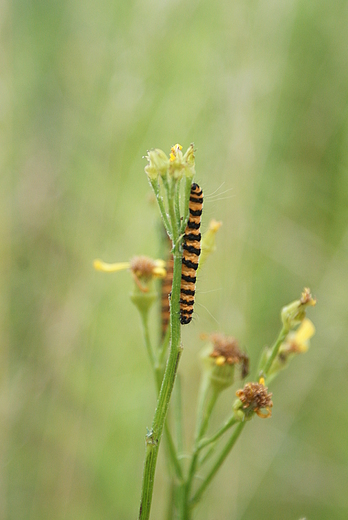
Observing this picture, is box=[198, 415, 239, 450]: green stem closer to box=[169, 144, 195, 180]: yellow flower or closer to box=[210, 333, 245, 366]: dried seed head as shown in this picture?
box=[210, 333, 245, 366]: dried seed head

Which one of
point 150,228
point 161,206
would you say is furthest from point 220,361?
point 150,228

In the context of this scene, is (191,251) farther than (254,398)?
No

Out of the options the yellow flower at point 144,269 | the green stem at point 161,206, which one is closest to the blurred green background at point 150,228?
the yellow flower at point 144,269

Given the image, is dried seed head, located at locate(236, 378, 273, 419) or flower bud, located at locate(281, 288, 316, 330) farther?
flower bud, located at locate(281, 288, 316, 330)

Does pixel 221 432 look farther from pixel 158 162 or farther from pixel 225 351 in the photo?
pixel 158 162

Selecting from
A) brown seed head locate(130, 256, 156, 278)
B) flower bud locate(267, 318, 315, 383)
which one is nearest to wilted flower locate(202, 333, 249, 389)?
flower bud locate(267, 318, 315, 383)
